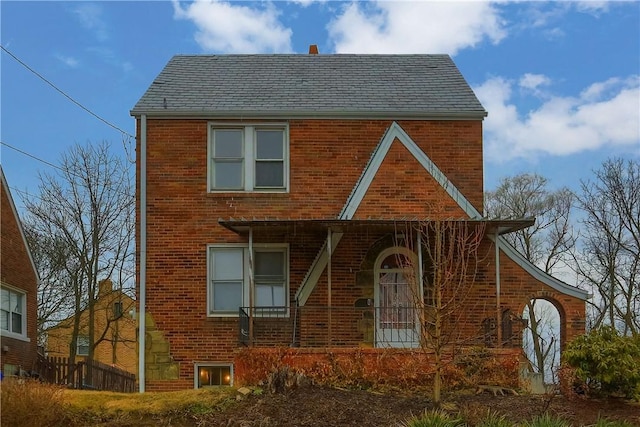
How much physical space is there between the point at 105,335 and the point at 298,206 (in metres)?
21.7

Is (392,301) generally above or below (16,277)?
below

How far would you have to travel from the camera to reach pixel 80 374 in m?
22.9

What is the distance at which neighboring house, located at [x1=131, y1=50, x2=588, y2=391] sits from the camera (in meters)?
18.0

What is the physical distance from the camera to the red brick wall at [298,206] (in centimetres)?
1819

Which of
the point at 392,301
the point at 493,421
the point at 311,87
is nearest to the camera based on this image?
the point at 493,421

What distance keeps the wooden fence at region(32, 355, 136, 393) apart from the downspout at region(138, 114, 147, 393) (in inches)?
184

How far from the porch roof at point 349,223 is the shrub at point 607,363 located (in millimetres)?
2877

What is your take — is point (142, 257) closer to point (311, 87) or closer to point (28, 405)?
point (311, 87)

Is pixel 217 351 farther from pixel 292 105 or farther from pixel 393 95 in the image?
pixel 393 95

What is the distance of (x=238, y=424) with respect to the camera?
40.8ft

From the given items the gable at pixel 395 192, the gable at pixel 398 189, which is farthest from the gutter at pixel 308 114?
the gable at pixel 398 189

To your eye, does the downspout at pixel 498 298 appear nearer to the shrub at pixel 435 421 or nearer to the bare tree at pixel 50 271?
the shrub at pixel 435 421

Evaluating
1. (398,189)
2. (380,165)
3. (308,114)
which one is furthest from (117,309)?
(398,189)

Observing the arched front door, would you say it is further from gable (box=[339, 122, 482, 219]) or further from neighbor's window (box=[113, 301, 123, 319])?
neighbor's window (box=[113, 301, 123, 319])
